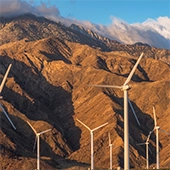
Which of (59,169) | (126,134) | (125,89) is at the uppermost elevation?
(125,89)

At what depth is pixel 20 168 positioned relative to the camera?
19900cm

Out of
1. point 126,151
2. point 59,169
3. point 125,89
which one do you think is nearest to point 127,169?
point 126,151

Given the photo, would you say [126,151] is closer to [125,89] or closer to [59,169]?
[125,89]

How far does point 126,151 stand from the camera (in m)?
55.7

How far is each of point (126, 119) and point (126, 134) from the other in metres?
1.75

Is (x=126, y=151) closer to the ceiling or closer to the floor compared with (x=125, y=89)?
closer to the floor

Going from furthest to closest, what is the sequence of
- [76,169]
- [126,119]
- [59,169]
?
[59,169] < [76,169] < [126,119]

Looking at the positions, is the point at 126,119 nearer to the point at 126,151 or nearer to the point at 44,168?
the point at 126,151

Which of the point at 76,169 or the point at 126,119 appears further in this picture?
the point at 76,169

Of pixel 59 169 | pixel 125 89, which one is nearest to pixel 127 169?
pixel 125 89

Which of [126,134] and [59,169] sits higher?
[126,134]

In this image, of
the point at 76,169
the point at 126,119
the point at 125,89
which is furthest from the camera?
the point at 76,169

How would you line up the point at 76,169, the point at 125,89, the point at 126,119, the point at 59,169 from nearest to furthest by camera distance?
the point at 126,119, the point at 125,89, the point at 76,169, the point at 59,169

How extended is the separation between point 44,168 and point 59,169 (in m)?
5.09
